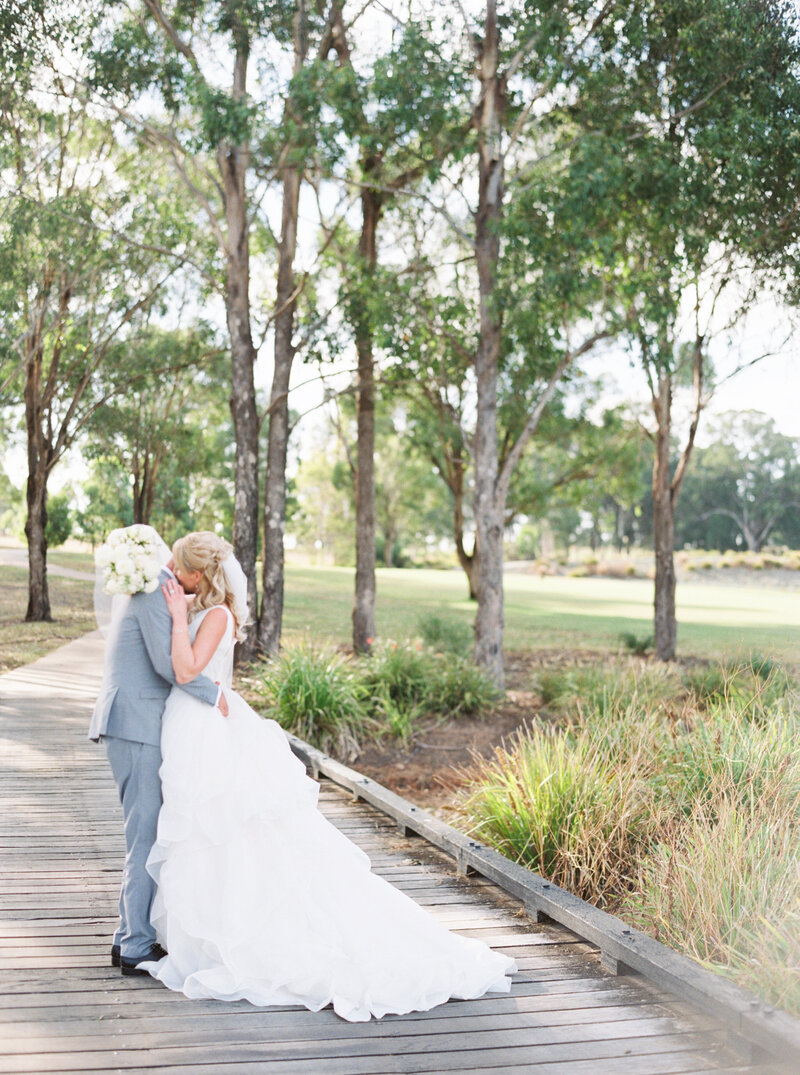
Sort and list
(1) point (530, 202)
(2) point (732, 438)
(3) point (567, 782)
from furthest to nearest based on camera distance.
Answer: (2) point (732, 438) < (1) point (530, 202) < (3) point (567, 782)

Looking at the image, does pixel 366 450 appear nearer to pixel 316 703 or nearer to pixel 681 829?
pixel 316 703

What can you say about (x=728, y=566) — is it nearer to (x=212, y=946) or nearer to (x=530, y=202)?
(x=530, y=202)

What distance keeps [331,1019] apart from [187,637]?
5.40 feet

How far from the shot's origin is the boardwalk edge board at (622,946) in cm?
347

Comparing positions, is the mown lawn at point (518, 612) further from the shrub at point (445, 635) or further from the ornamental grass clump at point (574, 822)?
the ornamental grass clump at point (574, 822)

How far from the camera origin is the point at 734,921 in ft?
14.1

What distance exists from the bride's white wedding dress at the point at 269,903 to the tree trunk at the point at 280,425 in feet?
35.2

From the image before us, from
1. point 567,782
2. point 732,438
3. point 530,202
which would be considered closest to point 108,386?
point 530,202

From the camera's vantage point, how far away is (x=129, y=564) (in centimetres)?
418

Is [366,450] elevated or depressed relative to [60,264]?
depressed

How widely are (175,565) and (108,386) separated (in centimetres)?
2155

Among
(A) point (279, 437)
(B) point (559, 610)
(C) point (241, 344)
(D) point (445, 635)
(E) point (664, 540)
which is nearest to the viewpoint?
(C) point (241, 344)

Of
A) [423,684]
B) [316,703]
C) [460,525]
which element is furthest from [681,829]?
[460,525]

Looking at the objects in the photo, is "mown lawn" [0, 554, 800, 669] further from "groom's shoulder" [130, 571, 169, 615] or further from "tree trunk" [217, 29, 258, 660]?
"groom's shoulder" [130, 571, 169, 615]
